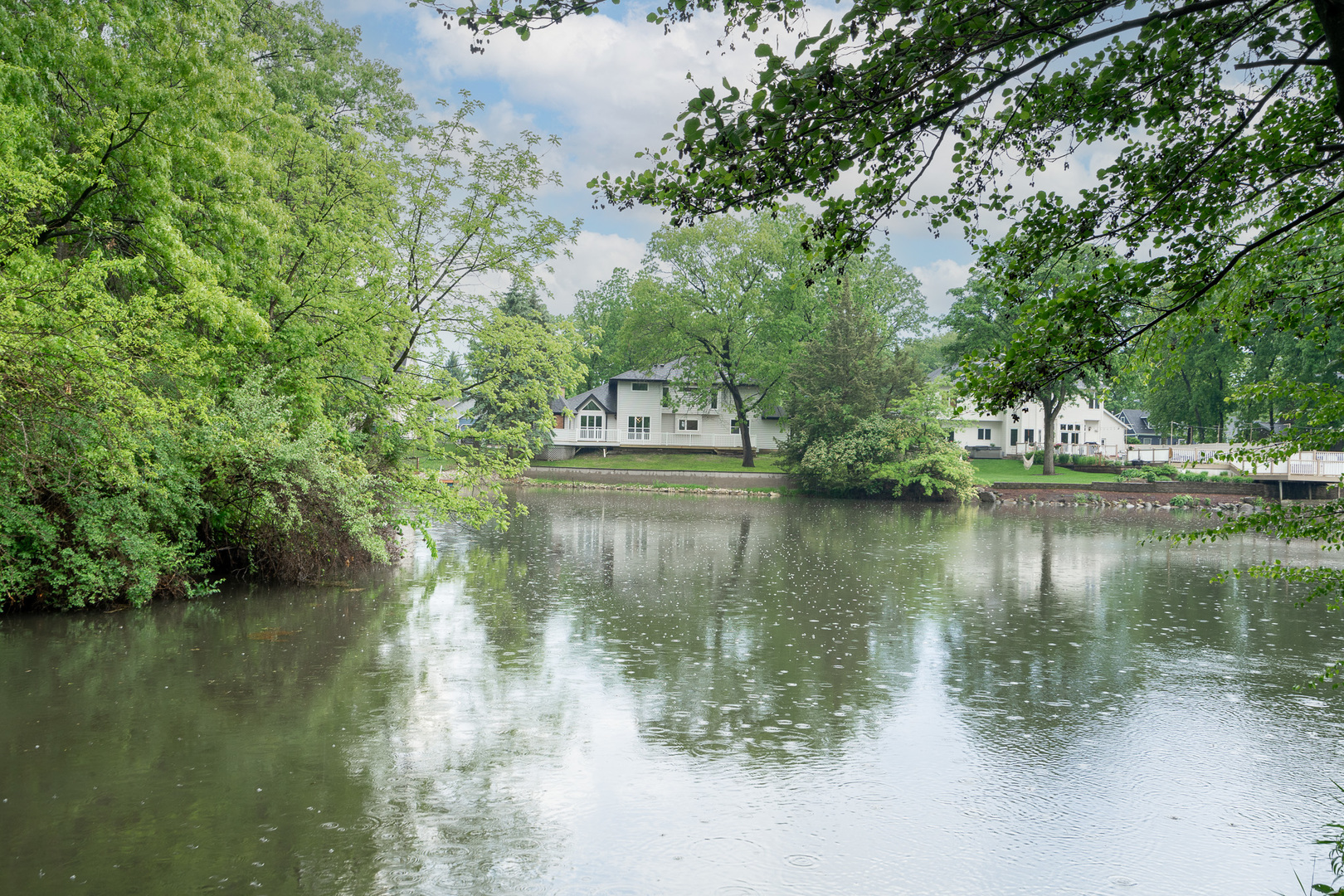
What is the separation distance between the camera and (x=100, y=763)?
23.4ft

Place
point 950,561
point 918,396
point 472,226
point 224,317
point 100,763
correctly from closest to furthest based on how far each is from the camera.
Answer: point 100,763 < point 224,317 < point 472,226 < point 950,561 < point 918,396

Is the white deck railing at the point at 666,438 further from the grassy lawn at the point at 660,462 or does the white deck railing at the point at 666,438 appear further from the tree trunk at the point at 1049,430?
the tree trunk at the point at 1049,430

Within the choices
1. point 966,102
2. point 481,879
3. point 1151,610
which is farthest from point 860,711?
point 1151,610

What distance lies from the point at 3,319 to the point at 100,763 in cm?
436

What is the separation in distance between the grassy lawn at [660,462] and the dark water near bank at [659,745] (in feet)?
128

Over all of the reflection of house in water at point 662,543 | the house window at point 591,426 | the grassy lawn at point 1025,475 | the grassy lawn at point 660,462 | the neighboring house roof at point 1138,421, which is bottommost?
the reflection of house in water at point 662,543

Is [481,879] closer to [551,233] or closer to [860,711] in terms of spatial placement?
[860,711]

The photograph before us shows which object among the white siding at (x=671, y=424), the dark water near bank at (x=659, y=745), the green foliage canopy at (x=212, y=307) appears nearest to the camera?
the dark water near bank at (x=659, y=745)

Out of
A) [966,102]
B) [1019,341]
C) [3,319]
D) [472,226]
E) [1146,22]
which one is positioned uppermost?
[472,226]

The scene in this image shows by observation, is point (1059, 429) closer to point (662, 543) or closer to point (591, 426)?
point (591, 426)

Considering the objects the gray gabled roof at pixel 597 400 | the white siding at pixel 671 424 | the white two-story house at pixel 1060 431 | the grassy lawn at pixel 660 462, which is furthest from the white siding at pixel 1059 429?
the gray gabled roof at pixel 597 400

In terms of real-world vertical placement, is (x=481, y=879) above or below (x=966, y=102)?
below

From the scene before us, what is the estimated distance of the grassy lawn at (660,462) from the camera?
5486 cm

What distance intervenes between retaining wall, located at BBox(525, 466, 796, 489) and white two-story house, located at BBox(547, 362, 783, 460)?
1138 centimetres
